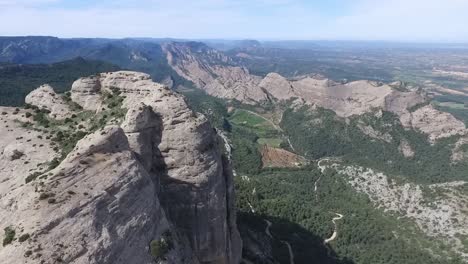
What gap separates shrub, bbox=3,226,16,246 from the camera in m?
34.8

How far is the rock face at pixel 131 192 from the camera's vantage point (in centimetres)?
3616

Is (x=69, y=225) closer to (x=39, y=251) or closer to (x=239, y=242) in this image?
(x=39, y=251)

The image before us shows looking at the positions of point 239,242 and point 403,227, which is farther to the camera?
point 403,227

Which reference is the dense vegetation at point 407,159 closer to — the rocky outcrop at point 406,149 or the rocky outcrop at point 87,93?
the rocky outcrop at point 406,149

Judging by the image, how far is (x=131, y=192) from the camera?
42125mm

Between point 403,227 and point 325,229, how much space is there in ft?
62.0

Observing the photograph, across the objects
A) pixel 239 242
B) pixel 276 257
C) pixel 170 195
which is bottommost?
pixel 276 257

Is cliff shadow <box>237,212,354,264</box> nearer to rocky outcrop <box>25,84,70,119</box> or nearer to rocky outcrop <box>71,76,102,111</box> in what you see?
rocky outcrop <box>71,76,102,111</box>

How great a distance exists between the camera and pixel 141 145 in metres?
50.7

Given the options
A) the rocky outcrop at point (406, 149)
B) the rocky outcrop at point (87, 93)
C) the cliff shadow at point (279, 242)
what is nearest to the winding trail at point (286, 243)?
the cliff shadow at point (279, 242)

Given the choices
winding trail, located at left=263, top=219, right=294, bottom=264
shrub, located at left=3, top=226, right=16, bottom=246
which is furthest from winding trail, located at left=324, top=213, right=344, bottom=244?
shrub, located at left=3, top=226, right=16, bottom=246

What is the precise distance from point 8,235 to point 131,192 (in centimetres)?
1069

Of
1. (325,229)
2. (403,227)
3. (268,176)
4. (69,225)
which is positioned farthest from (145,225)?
(268,176)

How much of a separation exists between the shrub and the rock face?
1.32 feet
